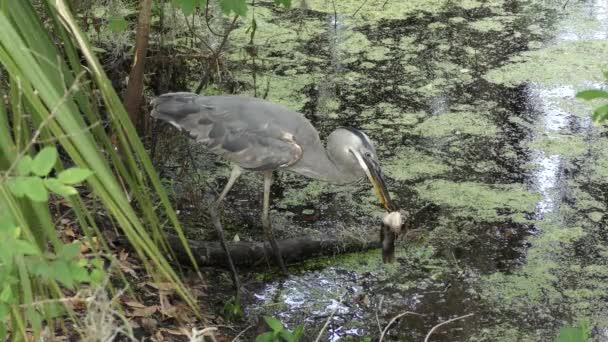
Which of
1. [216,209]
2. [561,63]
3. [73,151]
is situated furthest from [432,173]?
[73,151]

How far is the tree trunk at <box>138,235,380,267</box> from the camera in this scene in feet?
10.4

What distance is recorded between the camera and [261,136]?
315 centimetres

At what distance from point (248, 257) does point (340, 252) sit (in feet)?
1.18

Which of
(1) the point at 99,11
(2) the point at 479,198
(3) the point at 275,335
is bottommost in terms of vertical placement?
(2) the point at 479,198

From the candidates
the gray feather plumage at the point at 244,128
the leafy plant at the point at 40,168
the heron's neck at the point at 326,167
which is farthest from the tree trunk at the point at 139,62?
the leafy plant at the point at 40,168

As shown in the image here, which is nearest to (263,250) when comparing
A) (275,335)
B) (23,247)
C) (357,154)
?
(357,154)

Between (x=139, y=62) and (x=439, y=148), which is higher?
(x=139, y=62)

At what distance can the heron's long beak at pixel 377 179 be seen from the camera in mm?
2947

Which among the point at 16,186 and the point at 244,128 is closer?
the point at 16,186

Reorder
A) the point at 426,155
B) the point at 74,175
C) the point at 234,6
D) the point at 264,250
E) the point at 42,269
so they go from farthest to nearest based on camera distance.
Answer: the point at 426,155 < the point at 264,250 < the point at 234,6 < the point at 42,269 < the point at 74,175

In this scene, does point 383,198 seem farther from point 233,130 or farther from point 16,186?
point 16,186

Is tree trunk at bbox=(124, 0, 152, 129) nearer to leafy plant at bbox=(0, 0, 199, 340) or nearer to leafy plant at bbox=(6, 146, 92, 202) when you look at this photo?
leafy plant at bbox=(0, 0, 199, 340)

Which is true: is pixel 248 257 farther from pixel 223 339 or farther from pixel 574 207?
pixel 574 207

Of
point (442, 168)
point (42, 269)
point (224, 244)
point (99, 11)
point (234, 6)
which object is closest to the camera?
point (42, 269)
